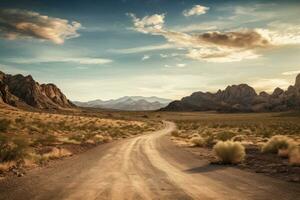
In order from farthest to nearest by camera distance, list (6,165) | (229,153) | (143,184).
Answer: (229,153)
(6,165)
(143,184)

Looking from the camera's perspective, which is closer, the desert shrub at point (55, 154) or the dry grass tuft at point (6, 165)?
the dry grass tuft at point (6, 165)

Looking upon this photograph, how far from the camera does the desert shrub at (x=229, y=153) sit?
58.4ft

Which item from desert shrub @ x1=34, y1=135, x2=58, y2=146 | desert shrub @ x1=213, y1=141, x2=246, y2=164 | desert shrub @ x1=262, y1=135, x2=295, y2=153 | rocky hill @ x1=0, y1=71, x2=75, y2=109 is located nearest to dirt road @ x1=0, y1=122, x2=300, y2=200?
desert shrub @ x1=213, y1=141, x2=246, y2=164

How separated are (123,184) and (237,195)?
3.63m

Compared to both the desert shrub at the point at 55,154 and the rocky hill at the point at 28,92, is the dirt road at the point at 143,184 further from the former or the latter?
the rocky hill at the point at 28,92

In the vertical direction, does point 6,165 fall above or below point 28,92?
below

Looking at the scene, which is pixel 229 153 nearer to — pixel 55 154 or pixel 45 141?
pixel 55 154

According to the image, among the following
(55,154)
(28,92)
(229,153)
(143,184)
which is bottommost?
(55,154)

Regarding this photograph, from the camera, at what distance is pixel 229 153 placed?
17.8m

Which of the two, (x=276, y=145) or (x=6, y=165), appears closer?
(x=6, y=165)

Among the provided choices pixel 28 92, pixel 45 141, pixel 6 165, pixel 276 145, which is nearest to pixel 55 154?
pixel 6 165

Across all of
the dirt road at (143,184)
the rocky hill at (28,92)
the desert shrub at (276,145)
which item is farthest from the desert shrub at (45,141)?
the rocky hill at (28,92)

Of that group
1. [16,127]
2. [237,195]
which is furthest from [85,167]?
[16,127]

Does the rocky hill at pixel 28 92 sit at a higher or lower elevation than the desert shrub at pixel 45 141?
higher
